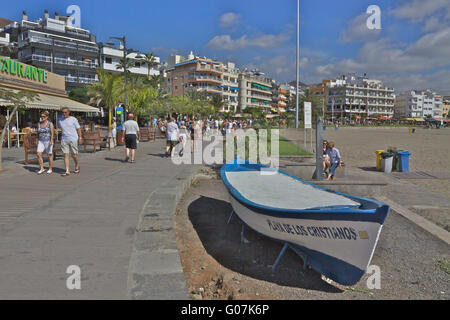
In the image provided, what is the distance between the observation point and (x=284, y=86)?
145 meters

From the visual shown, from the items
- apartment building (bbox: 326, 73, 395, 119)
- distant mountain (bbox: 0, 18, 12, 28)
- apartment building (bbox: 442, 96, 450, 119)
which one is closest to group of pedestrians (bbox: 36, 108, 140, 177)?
distant mountain (bbox: 0, 18, 12, 28)

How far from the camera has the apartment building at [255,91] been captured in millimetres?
107375

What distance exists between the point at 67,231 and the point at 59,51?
65108mm

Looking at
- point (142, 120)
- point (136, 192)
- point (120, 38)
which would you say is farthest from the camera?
point (142, 120)

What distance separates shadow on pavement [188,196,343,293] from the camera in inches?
177

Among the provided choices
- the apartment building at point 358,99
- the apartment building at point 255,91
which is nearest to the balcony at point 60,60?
the apartment building at point 255,91

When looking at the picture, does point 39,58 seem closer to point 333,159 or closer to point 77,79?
point 77,79

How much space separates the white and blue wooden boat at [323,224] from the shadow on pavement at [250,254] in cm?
23

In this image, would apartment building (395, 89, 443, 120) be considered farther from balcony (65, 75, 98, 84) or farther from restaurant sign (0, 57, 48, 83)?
restaurant sign (0, 57, 48, 83)

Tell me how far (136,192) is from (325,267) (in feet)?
13.9

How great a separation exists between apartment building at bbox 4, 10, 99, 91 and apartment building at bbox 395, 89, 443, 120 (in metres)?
145
